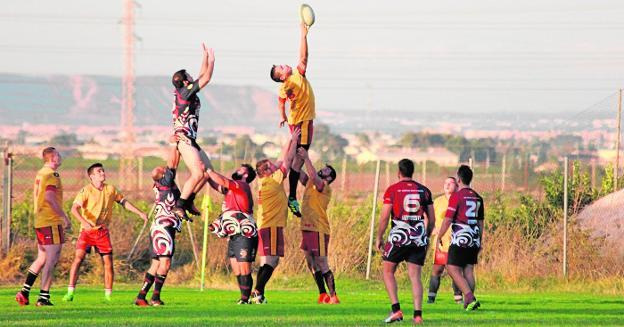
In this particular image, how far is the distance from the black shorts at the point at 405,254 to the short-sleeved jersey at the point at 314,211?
3.59 meters

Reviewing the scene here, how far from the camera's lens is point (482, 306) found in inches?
751

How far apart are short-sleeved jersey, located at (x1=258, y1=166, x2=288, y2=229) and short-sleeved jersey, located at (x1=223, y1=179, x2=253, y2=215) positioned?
298mm

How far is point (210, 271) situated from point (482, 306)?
29.4 feet

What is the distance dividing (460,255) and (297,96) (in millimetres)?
3651

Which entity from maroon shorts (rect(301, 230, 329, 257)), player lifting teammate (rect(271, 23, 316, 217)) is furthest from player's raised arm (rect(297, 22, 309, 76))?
maroon shorts (rect(301, 230, 329, 257))

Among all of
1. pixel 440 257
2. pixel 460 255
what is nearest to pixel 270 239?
pixel 440 257

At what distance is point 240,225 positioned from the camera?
18.5 m

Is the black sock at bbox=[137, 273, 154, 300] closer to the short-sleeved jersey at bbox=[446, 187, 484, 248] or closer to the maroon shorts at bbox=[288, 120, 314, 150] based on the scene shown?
the maroon shorts at bbox=[288, 120, 314, 150]

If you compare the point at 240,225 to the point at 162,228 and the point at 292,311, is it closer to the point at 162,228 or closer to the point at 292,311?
the point at 162,228

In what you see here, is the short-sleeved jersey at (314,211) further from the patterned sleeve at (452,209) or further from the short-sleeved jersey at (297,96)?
the patterned sleeve at (452,209)

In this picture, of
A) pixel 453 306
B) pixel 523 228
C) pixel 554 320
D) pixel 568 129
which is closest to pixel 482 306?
pixel 453 306

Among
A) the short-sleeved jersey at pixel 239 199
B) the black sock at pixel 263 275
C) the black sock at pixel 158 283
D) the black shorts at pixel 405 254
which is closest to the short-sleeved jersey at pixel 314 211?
the black sock at pixel 263 275

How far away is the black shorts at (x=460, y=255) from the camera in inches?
693

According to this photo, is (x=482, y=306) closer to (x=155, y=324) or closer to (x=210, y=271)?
(x=155, y=324)
